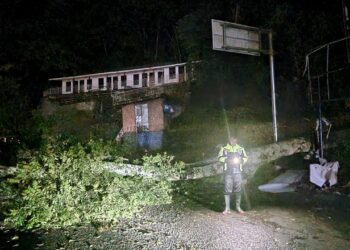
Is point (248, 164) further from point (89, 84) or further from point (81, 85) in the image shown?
point (81, 85)

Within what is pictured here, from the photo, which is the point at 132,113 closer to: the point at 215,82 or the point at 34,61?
the point at 215,82

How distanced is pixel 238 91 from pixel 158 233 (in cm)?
1872

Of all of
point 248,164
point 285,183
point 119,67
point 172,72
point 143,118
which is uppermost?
point 119,67

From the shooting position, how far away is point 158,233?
698 cm

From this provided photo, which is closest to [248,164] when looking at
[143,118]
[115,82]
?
[143,118]

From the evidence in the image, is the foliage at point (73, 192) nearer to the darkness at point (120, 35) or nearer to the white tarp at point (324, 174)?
the white tarp at point (324, 174)

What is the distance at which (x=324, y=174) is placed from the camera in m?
10.7

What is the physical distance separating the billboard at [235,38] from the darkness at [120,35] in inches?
124

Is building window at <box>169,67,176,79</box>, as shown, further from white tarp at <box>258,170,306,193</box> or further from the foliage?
the foliage

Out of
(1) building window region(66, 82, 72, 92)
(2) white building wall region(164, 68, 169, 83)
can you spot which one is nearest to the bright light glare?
(2) white building wall region(164, 68, 169, 83)

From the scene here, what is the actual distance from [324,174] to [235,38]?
6.17m

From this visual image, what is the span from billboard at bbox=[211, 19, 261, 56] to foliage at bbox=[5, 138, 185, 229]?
6057 millimetres

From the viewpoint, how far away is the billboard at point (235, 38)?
12906 mm

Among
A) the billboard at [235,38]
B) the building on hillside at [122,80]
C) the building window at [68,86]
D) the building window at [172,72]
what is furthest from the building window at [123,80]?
the billboard at [235,38]
